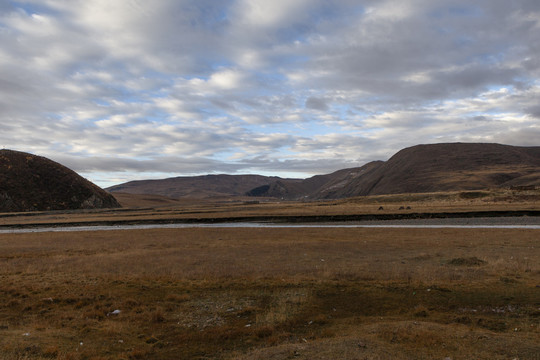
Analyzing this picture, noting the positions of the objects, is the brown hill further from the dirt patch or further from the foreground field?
the dirt patch

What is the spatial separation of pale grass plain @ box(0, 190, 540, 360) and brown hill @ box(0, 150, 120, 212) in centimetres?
12559

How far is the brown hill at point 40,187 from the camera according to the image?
430 ft

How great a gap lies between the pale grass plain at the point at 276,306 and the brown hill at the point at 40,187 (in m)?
126

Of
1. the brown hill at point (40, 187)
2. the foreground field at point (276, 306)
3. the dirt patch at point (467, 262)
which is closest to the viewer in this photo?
the foreground field at point (276, 306)

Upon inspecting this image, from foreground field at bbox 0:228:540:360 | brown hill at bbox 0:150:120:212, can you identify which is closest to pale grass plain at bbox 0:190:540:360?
foreground field at bbox 0:228:540:360

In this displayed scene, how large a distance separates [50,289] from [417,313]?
17.3 m

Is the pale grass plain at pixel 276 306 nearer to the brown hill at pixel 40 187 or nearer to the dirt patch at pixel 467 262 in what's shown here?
the dirt patch at pixel 467 262

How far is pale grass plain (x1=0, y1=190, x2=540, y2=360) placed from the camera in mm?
10234

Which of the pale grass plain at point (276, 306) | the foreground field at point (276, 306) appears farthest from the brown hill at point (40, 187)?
the foreground field at point (276, 306)

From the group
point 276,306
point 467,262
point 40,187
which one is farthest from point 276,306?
point 40,187

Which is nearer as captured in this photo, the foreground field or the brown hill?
the foreground field

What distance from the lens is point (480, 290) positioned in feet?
53.2

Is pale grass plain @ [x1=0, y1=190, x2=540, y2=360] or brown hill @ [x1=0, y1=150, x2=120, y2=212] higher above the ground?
brown hill @ [x1=0, y1=150, x2=120, y2=212]

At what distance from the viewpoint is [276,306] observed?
14656 millimetres
